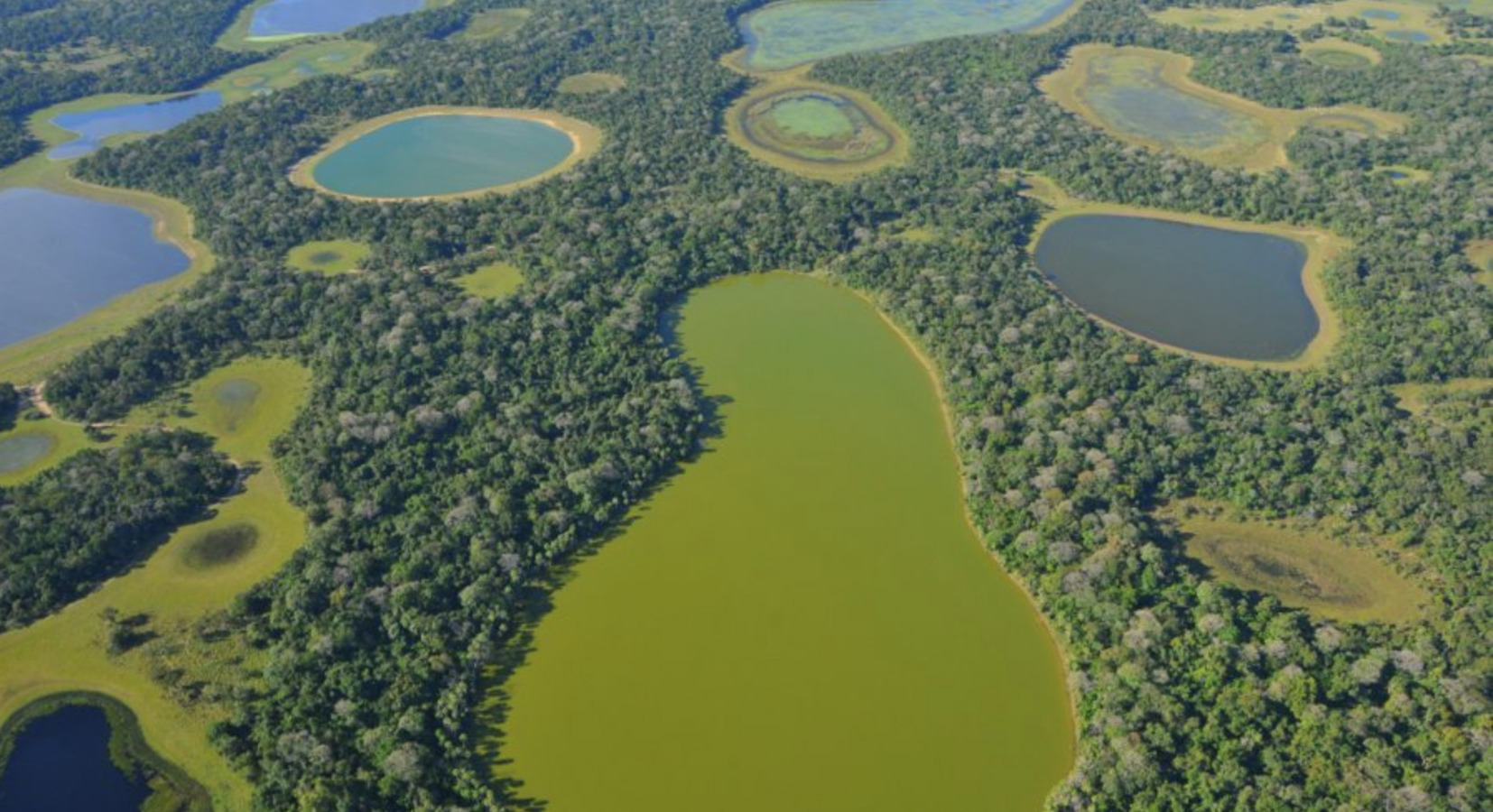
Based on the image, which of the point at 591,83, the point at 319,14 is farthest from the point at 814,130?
the point at 319,14

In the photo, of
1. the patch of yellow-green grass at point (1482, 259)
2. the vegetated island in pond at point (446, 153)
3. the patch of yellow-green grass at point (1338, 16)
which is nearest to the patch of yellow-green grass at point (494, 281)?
the vegetated island in pond at point (446, 153)

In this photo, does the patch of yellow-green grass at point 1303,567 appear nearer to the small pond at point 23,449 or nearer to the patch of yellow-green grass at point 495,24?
the small pond at point 23,449

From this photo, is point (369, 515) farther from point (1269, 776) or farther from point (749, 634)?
point (1269, 776)

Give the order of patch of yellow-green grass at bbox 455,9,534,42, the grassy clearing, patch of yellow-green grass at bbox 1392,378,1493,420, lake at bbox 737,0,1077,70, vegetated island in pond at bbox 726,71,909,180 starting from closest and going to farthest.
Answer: patch of yellow-green grass at bbox 1392,378,1493,420, the grassy clearing, vegetated island in pond at bbox 726,71,909,180, lake at bbox 737,0,1077,70, patch of yellow-green grass at bbox 455,9,534,42

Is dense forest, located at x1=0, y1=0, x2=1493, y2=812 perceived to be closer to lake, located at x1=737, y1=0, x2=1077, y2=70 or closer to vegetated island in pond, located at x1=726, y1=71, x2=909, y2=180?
vegetated island in pond, located at x1=726, y1=71, x2=909, y2=180

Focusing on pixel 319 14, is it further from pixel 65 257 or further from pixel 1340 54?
pixel 1340 54

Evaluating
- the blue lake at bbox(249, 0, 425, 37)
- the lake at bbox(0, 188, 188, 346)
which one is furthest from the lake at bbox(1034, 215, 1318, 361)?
the blue lake at bbox(249, 0, 425, 37)
